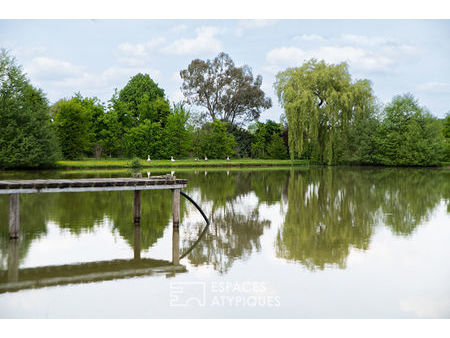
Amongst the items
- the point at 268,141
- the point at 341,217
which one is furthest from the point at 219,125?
the point at 341,217

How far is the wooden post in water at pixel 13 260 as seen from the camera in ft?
20.7

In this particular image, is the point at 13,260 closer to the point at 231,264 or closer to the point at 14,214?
the point at 14,214

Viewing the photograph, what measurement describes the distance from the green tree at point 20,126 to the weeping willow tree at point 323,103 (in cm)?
1941

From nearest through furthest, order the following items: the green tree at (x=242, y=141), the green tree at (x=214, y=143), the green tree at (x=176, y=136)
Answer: the green tree at (x=176, y=136) < the green tree at (x=214, y=143) < the green tree at (x=242, y=141)

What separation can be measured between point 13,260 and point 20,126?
93.4 feet

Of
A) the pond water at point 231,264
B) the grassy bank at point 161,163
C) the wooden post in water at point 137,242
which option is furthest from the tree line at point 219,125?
the wooden post in water at point 137,242

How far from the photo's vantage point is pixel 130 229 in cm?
990

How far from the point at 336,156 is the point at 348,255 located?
111 feet

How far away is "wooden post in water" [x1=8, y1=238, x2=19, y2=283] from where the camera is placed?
6.32m

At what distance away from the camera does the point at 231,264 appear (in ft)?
23.3

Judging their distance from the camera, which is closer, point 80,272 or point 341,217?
point 80,272

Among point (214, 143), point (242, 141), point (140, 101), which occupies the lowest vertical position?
point (214, 143)

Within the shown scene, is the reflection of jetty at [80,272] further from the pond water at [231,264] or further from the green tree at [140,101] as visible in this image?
the green tree at [140,101]

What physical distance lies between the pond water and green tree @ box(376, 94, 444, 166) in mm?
31649
